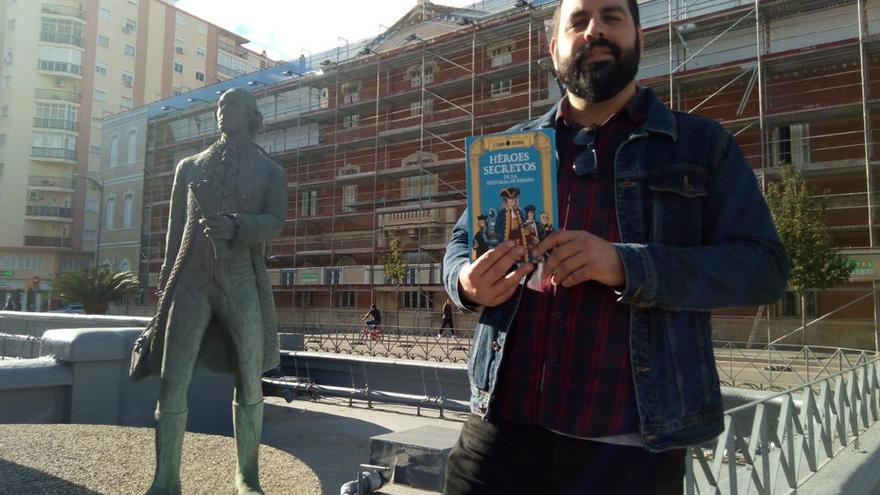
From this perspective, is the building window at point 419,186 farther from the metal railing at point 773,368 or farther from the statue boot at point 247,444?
the statue boot at point 247,444

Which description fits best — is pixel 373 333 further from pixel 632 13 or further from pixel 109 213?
pixel 109 213

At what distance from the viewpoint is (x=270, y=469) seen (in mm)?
4969

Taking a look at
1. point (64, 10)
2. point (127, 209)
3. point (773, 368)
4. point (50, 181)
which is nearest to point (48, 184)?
point (50, 181)

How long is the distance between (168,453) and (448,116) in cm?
2716

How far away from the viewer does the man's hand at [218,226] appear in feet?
13.1

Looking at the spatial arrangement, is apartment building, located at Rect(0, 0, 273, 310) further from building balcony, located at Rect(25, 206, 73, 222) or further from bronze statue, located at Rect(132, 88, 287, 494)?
bronze statue, located at Rect(132, 88, 287, 494)

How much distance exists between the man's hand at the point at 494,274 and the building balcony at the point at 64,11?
56942mm

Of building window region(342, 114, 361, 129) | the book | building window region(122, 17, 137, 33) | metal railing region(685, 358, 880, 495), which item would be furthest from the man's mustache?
building window region(122, 17, 137, 33)

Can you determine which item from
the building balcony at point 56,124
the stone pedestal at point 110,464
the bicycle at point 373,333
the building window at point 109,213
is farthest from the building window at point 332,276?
the building balcony at point 56,124

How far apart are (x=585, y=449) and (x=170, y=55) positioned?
194ft

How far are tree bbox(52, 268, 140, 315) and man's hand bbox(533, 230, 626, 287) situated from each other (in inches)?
838

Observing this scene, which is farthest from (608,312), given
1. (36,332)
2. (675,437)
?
(36,332)

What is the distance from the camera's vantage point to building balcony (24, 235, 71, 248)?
47.3 meters

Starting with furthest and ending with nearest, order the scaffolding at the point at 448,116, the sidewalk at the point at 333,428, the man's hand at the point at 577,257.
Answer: the scaffolding at the point at 448,116, the sidewalk at the point at 333,428, the man's hand at the point at 577,257
